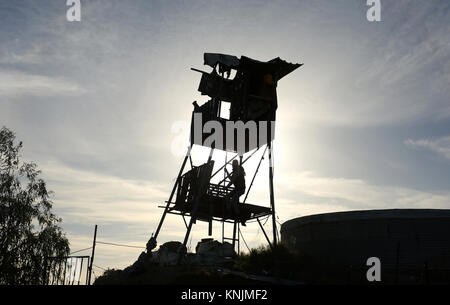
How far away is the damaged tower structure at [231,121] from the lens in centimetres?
1948

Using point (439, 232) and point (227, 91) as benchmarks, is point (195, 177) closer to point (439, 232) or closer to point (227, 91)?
point (227, 91)

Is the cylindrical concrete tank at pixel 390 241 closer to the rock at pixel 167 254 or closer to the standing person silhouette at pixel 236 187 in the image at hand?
the standing person silhouette at pixel 236 187

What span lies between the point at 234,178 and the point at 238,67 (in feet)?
17.7

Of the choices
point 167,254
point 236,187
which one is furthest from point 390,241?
point 167,254

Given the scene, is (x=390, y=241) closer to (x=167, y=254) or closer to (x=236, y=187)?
(x=236, y=187)

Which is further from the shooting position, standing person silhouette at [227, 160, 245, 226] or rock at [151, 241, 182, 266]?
standing person silhouette at [227, 160, 245, 226]

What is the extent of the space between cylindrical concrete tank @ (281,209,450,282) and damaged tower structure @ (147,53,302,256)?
3.46 meters

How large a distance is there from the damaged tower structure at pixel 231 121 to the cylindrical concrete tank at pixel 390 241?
3.46m

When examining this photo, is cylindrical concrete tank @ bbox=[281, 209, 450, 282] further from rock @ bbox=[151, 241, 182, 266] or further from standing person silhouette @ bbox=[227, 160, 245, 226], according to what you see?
rock @ bbox=[151, 241, 182, 266]

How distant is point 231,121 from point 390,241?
9.16 meters

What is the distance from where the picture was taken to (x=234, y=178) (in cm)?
1966

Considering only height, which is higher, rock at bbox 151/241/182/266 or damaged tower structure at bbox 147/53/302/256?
damaged tower structure at bbox 147/53/302/256

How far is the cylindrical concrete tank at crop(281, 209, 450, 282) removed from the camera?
1850 centimetres
